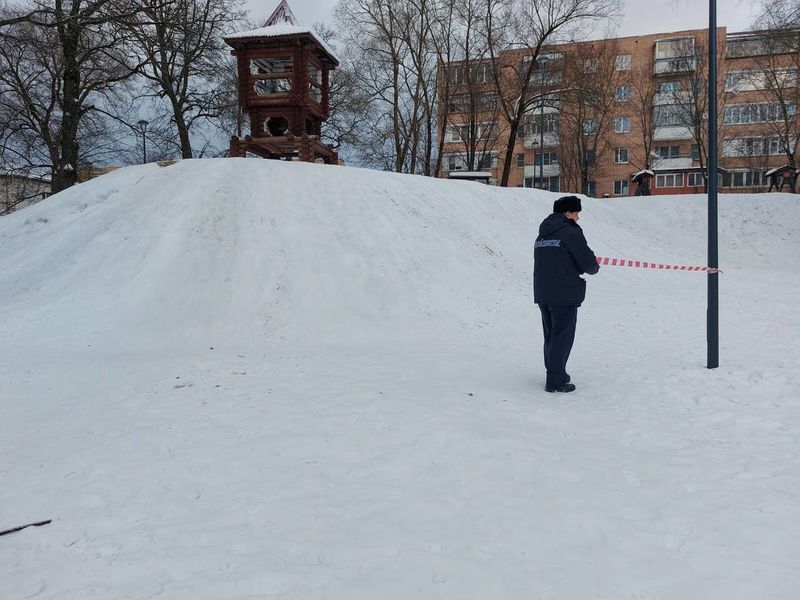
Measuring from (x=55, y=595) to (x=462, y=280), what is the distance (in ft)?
31.3

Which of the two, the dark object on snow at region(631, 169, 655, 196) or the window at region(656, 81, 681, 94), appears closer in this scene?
the dark object on snow at region(631, 169, 655, 196)

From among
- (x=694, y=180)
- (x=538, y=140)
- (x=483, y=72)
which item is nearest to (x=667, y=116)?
(x=694, y=180)

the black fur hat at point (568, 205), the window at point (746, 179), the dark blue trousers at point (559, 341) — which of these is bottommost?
the dark blue trousers at point (559, 341)

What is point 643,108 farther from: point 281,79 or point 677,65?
point 281,79

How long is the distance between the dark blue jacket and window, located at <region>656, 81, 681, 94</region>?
35660 millimetres

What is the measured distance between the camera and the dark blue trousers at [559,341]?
5.36 metres

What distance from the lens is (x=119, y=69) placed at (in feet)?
69.4

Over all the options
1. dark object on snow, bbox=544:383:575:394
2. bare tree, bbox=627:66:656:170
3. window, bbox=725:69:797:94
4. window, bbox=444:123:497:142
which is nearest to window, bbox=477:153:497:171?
window, bbox=444:123:497:142

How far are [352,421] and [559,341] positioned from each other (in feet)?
7.42

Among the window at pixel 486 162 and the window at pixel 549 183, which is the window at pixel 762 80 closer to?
the window at pixel 549 183

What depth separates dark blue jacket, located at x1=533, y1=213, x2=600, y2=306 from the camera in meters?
5.31

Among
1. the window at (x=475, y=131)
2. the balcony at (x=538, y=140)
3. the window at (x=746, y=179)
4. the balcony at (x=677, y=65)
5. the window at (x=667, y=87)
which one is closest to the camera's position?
the window at (x=475, y=131)

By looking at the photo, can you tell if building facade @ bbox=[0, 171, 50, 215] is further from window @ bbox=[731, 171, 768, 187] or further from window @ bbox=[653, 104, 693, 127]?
window @ bbox=[731, 171, 768, 187]

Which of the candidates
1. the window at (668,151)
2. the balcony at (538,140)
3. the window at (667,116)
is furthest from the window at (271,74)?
the window at (668,151)
